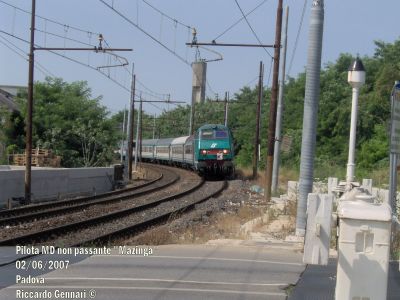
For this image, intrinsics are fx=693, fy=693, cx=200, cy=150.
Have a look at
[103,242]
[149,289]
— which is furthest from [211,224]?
[149,289]

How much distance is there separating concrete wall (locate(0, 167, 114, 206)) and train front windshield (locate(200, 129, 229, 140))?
24.1 feet

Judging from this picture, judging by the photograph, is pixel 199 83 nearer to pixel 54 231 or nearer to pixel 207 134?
pixel 207 134

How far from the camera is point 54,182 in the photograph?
28688 mm

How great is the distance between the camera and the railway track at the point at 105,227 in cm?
1402

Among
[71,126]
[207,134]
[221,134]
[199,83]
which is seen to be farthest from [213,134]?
[199,83]

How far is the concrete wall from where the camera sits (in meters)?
25.1

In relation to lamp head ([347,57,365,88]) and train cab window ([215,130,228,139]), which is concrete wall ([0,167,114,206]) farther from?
lamp head ([347,57,365,88])

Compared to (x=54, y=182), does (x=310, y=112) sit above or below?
above

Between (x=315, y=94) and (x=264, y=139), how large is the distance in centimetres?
4500

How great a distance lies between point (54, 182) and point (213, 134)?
13984 millimetres

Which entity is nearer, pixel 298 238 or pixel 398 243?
pixel 398 243

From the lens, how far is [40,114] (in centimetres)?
4825

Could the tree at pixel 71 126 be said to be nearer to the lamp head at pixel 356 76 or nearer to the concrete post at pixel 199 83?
the concrete post at pixel 199 83

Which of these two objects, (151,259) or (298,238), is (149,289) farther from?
(298,238)
